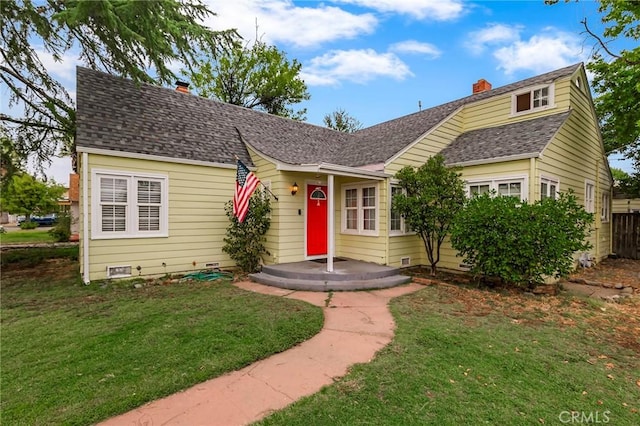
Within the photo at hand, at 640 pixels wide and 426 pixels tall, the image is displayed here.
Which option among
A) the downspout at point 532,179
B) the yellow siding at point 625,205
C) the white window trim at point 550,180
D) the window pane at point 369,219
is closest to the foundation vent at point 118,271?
the window pane at point 369,219

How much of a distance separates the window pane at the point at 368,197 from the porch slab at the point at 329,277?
1.84 metres

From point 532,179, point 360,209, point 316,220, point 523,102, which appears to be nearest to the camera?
point 532,179

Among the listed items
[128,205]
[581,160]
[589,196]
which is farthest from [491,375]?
[589,196]

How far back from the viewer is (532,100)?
950 cm

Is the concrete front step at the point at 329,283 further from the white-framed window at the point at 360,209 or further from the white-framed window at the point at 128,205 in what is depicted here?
the white-framed window at the point at 128,205

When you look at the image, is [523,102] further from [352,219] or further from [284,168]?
[284,168]

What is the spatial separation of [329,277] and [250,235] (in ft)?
8.52

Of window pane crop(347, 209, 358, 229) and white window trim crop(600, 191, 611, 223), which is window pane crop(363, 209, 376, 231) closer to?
window pane crop(347, 209, 358, 229)

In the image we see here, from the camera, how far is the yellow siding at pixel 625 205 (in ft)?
56.8

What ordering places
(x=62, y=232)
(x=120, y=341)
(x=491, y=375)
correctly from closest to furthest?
(x=491, y=375) < (x=120, y=341) < (x=62, y=232)

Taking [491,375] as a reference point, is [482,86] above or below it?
above

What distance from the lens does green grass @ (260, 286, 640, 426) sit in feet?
8.36

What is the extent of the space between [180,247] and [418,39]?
407 inches

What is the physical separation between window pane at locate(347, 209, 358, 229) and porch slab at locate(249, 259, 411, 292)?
160 cm
